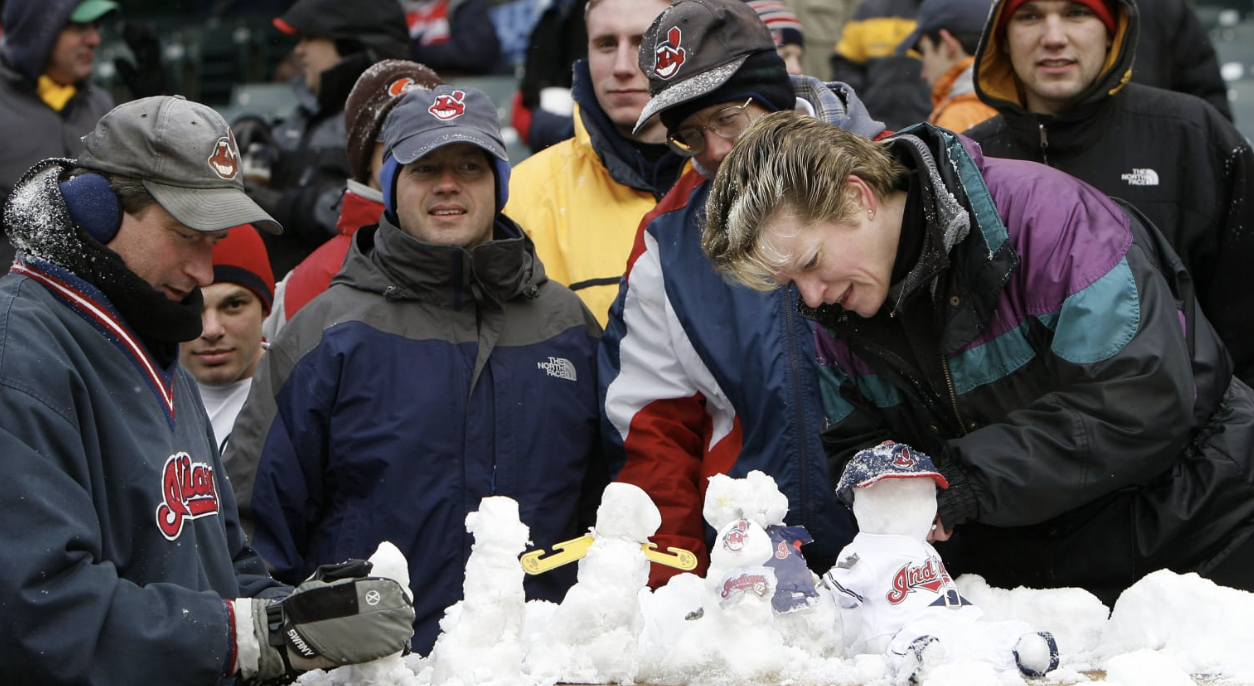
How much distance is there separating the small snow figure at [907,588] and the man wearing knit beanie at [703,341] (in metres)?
0.47

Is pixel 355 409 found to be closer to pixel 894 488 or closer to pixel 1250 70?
pixel 894 488

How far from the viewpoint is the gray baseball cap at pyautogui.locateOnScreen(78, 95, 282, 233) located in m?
2.49

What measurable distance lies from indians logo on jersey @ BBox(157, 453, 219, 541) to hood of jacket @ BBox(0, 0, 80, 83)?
140 inches

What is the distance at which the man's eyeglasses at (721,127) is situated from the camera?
10.9 feet

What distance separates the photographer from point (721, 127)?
3.35m

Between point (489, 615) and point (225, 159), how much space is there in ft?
3.30

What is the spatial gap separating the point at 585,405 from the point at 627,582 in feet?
3.44

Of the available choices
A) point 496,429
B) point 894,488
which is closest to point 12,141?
point 496,429

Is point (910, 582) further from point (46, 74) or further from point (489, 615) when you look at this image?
point (46, 74)

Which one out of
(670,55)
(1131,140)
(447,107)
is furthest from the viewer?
(1131,140)

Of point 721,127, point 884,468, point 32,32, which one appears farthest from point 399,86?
point 884,468

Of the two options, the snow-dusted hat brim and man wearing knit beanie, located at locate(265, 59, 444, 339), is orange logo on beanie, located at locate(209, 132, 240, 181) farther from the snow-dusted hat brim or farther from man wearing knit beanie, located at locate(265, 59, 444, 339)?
man wearing knit beanie, located at locate(265, 59, 444, 339)

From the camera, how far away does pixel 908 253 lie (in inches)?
107

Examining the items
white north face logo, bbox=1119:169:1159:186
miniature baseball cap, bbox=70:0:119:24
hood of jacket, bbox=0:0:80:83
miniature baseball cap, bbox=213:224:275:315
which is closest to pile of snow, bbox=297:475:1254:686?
white north face logo, bbox=1119:169:1159:186
